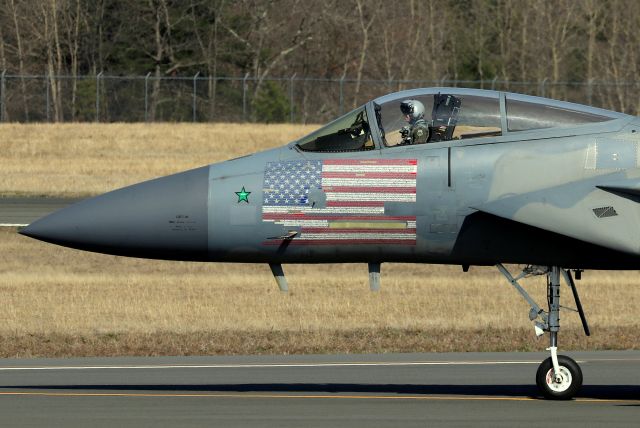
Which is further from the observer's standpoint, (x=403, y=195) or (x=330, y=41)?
(x=330, y=41)

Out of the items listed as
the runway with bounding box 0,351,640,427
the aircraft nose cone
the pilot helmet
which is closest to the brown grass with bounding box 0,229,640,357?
the runway with bounding box 0,351,640,427

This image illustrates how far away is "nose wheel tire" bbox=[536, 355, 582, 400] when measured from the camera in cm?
1300

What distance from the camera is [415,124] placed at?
1259cm

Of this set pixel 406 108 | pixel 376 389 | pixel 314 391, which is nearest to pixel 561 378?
pixel 376 389

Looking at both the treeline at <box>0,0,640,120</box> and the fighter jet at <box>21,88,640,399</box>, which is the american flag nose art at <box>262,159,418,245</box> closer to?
the fighter jet at <box>21,88,640,399</box>

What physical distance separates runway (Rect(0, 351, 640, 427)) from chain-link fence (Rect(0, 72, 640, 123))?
38074mm

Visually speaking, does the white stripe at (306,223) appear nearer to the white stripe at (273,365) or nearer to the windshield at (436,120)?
the windshield at (436,120)

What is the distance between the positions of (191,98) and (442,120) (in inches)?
1881

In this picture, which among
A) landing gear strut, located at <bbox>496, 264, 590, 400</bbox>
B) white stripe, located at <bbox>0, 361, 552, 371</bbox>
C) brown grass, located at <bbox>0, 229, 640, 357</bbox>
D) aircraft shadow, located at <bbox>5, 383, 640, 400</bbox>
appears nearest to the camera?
landing gear strut, located at <bbox>496, 264, 590, 400</bbox>

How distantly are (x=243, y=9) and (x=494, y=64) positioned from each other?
12796 mm

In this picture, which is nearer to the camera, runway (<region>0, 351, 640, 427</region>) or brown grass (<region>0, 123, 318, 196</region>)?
runway (<region>0, 351, 640, 427</region>)

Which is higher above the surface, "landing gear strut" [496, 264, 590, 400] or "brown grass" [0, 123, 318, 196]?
"brown grass" [0, 123, 318, 196]

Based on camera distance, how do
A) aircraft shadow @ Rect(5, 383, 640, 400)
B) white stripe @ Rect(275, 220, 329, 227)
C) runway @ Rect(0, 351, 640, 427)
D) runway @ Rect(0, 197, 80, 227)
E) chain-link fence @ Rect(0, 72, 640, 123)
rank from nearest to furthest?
runway @ Rect(0, 351, 640, 427)
white stripe @ Rect(275, 220, 329, 227)
aircraft shadow @ Rect(5, 383, 640, 400)
runway @ Rect(0, 197, 80, 227)
chain-link fence @ Rect(0, 72, 640, 123)

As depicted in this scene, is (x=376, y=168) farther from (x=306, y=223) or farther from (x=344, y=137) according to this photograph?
(x=306, y=223)
